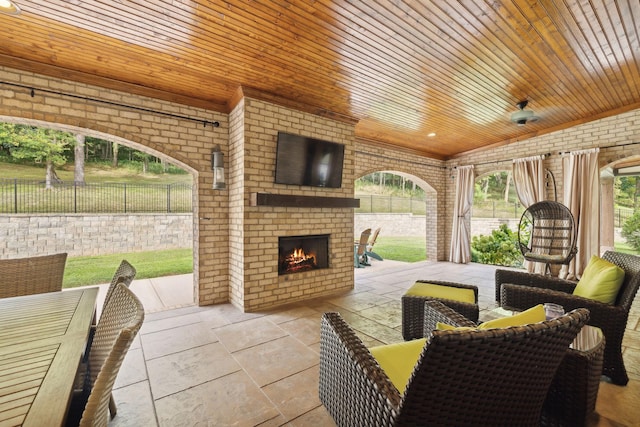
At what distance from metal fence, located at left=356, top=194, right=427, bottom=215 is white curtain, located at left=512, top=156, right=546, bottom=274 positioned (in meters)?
9.51

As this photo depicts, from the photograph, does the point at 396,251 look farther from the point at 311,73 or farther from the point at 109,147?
the point at 109,147

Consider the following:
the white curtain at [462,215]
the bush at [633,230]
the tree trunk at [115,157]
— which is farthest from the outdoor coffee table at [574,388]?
the tree trunk at [115,157]

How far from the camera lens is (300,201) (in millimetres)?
3807

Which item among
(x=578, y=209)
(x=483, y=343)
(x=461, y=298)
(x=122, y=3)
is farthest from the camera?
(x=578, y=209)

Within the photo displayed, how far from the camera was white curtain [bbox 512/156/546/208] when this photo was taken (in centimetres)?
551

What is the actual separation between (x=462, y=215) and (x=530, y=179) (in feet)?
5.14

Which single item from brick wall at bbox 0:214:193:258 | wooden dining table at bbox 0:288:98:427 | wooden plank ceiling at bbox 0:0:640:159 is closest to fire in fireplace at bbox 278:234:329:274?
wooden plank ceiling at bbox 0:0:640:159

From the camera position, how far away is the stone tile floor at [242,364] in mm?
1748

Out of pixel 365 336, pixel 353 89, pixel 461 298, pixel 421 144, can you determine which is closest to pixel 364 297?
pixel 365 336

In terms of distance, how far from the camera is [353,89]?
3539mm

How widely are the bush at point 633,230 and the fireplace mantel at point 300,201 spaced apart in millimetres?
9685

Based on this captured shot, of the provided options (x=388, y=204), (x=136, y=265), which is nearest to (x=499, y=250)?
(x=136, y=265)

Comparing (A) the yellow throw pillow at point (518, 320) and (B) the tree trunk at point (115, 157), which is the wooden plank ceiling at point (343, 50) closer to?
(A) the yellow throw pillow at point (518, 320)

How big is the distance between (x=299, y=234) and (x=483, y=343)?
3.18 m
